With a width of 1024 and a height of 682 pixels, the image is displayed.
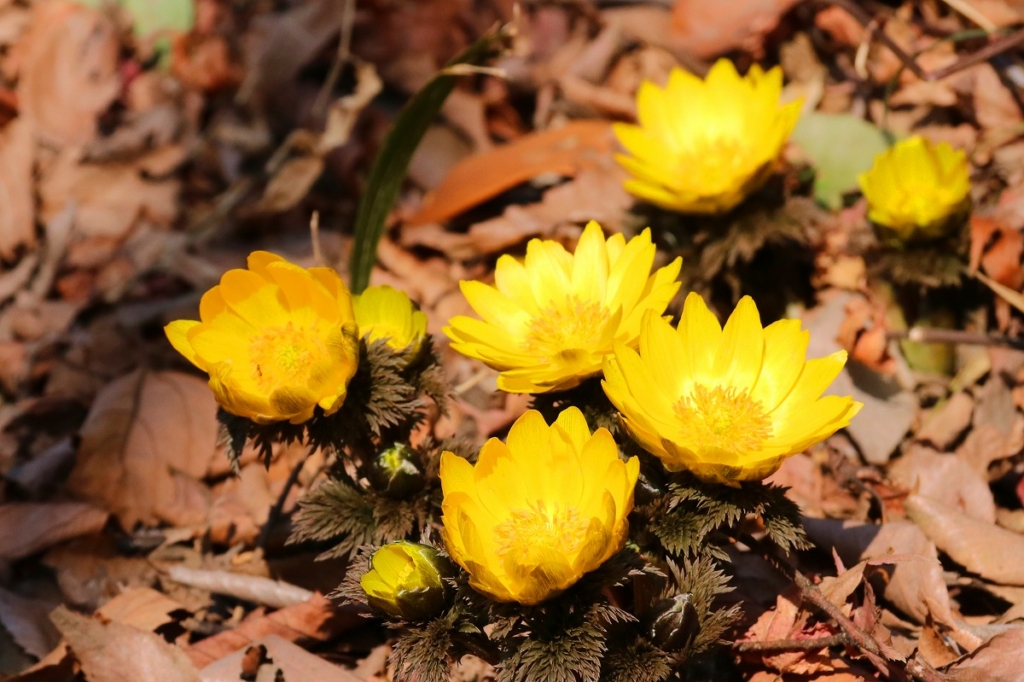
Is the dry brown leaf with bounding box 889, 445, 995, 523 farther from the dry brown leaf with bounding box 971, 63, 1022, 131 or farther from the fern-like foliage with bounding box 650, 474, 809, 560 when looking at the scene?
the dry brown leaf with bounding box 971, 63, 1022, 131

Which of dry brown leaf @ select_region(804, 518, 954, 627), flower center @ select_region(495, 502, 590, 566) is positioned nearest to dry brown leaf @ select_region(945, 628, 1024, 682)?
dry brown leaf @ select_region(804, 518, 954, 627)

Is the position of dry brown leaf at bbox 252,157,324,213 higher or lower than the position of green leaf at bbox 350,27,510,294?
lower

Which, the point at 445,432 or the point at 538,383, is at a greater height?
the point at 538,383

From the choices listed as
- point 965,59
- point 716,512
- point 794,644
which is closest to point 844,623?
point 794,644

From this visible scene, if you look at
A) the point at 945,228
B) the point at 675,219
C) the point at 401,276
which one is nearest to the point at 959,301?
the point at 945,228

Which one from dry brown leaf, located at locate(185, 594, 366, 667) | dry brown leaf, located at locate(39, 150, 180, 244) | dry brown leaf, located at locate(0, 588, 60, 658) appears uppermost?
dry brown leaf, located at locate(39, 150, 180, 244)

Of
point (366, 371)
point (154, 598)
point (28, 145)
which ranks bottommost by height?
A: point (154, 598)

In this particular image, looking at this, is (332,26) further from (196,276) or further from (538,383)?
(538,383)
